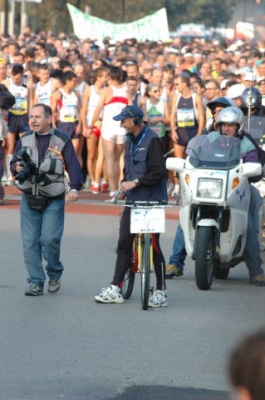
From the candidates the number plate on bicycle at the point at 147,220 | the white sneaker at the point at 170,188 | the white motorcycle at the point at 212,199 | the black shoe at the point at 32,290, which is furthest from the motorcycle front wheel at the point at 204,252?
the white sneaker at the point at 170,188

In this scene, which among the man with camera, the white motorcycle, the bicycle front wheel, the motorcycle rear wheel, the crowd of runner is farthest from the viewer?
the crowd of runner

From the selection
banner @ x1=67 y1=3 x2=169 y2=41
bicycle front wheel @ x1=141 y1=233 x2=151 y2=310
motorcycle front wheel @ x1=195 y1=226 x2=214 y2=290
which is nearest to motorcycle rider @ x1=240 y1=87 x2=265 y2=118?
motorcycle front wheel @ x1=195 y1=226 x2=214 y2=290

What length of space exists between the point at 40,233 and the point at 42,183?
46 cm

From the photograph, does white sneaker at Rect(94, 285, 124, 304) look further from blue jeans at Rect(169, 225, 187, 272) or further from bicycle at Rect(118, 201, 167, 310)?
blue jeans at Rect(169, 225, 187, 272)

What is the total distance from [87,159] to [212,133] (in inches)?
368

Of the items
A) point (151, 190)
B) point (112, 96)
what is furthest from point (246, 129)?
point (112, 96)

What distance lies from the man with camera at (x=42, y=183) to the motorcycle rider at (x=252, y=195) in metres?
1.44

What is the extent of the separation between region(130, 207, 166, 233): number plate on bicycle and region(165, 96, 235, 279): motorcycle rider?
5.56 ft

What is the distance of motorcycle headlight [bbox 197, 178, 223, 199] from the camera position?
32.8 feet

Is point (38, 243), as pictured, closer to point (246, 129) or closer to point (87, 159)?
point (246, 129)

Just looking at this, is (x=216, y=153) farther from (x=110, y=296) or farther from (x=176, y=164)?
(x=110, y=296)

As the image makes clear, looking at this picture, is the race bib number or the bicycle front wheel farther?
the race bib number

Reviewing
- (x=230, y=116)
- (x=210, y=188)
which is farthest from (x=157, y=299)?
(x=230, y=116)

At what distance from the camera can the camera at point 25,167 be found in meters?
9.50
